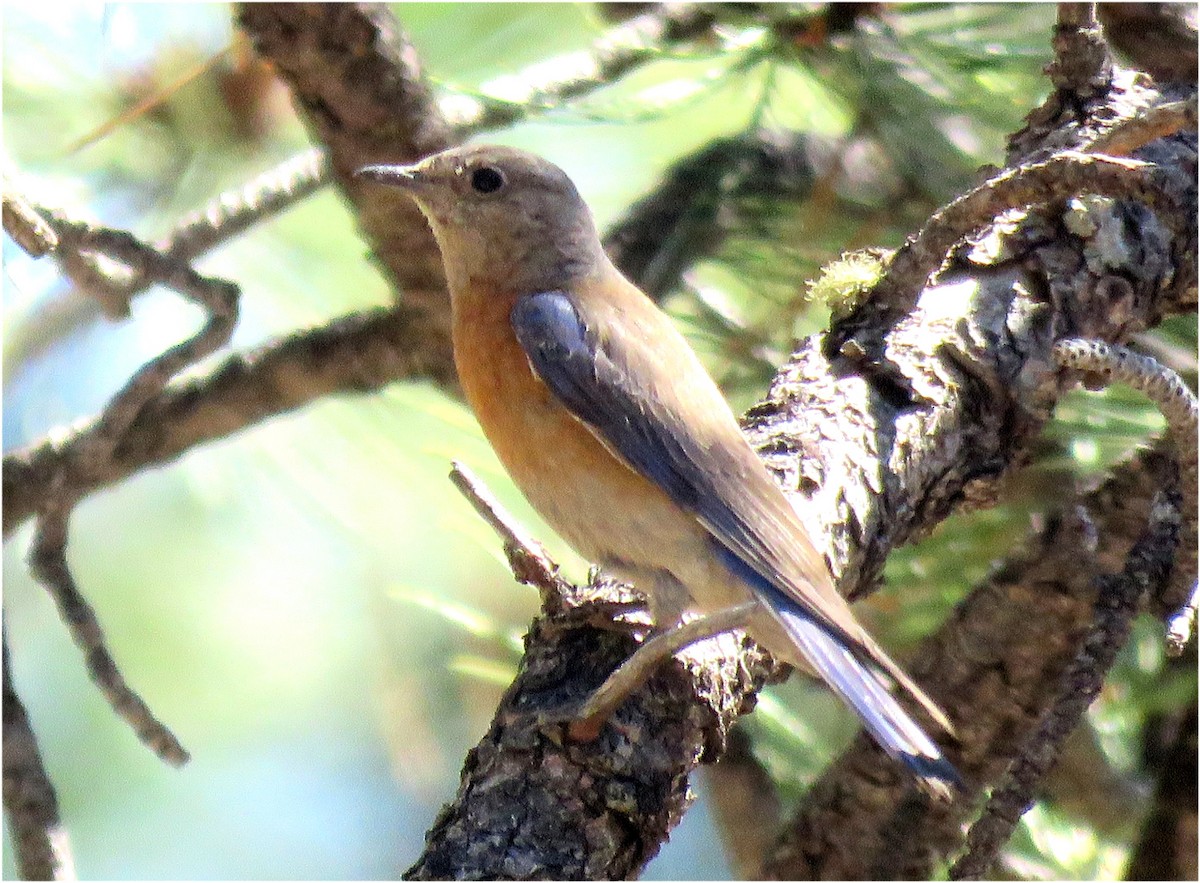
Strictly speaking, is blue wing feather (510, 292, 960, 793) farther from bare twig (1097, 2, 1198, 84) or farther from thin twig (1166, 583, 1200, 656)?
bare twig (1097, 2, 1198, 84)

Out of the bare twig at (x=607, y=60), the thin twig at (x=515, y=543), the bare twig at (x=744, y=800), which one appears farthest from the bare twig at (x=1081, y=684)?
the bare twig at (x=607, y=60)

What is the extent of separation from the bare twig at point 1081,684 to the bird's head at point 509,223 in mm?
1414

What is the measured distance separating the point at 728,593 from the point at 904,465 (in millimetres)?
452

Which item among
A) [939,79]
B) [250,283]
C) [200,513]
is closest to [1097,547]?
[939,79]

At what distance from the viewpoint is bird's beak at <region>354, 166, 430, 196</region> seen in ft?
10.0

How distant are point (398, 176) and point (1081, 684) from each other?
1.69 m

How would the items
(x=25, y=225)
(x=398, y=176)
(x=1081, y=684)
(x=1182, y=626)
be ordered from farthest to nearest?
(x=398, y=176) < (x=25, y=225) < (x=1081, y=684) < (x=1182, y=626)

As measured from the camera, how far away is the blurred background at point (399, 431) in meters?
3.32

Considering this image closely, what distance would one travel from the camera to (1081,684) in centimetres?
237

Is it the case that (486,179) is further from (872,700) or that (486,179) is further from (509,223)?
(872,700)

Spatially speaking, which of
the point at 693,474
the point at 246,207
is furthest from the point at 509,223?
the point at 693,474

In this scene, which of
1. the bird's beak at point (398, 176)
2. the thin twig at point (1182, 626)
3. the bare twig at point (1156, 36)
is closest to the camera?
the thin twig at point (1182, 626)

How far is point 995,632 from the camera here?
291 cm

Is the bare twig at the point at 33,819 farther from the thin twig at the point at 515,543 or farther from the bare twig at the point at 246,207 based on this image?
the bare twig at the point at 246,207
